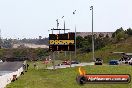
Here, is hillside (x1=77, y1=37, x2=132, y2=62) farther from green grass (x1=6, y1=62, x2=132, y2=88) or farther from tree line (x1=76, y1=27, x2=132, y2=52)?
green grass (x1=6, y1=62, x2=132, y2=88)

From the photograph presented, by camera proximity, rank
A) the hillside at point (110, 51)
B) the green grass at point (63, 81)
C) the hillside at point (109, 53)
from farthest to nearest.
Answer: the hillside at point (110, 51)
the hillside at point (109, 53)
the green grass at point (63, 81)

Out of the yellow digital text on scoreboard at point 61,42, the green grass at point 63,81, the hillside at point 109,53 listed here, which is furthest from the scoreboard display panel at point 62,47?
the hillside at point 109,53

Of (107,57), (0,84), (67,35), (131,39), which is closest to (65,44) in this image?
(67,35)

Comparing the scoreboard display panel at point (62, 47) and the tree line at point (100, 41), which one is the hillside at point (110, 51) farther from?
the scoreboard display panel at point (62, 47)

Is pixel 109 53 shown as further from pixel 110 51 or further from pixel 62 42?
pixel 62 42

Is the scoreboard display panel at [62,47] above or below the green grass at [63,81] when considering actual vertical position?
above

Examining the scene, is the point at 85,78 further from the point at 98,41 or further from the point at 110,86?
the point at 98,41

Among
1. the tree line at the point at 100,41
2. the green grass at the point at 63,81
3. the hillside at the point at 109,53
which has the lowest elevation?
the green grass at the point at 63,81

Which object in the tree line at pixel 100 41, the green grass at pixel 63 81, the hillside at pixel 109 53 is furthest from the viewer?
the tree line at pixel 100 41

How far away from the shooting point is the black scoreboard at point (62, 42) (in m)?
58.5

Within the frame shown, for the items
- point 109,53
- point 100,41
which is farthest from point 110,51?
point 100,41

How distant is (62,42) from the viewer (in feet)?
195

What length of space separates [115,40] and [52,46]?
8300cm

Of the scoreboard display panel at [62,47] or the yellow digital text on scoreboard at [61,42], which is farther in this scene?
the scoreboard display panel at [62,47]
